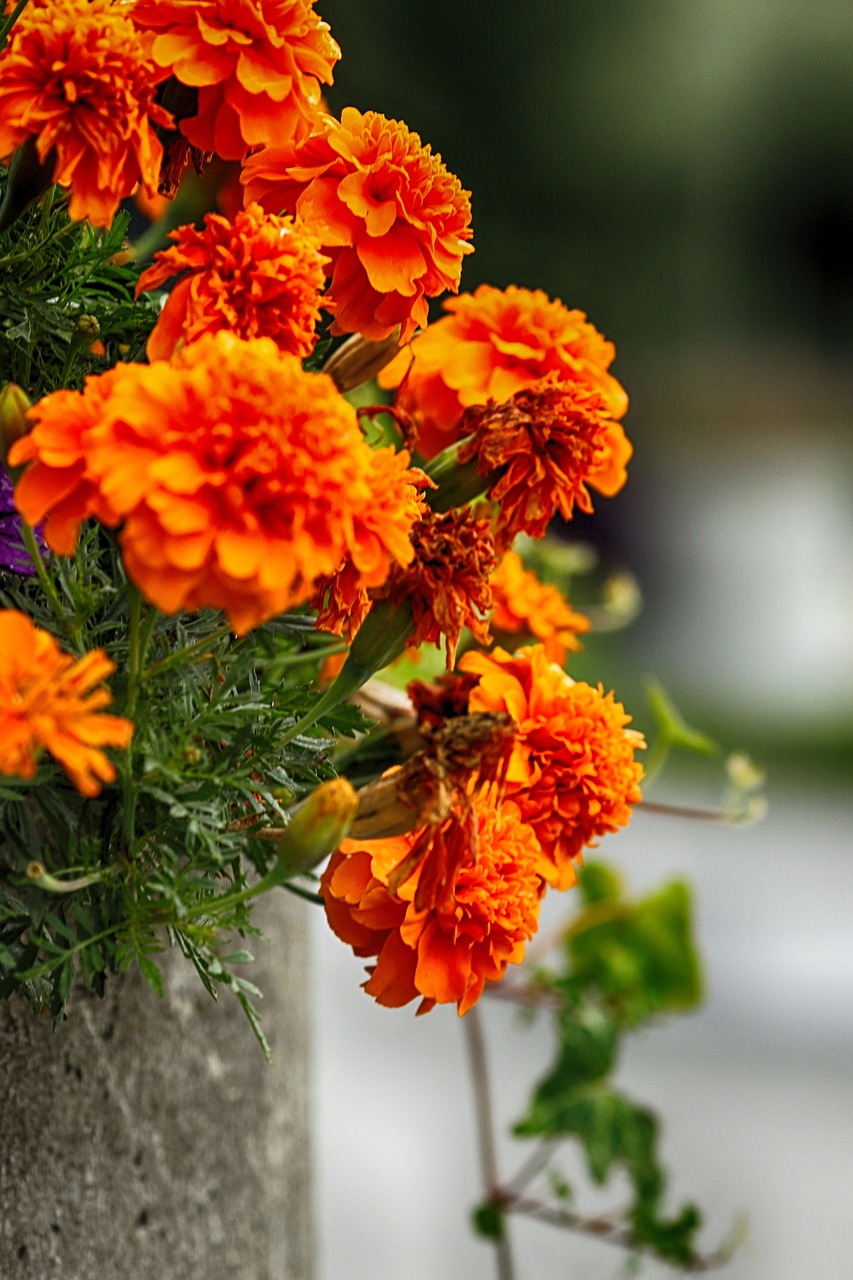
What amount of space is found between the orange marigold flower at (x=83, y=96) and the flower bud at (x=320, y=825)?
70 millimetres

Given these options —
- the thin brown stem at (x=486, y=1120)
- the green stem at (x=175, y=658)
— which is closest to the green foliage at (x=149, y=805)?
the green stem at (x=175, y=658)

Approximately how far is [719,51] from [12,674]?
1.54m

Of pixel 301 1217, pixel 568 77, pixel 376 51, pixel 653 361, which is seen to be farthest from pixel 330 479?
pixel 653 361

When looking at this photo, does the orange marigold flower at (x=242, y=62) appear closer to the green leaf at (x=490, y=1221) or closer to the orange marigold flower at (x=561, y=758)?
the orange marigold flower at (x=561, y=758)

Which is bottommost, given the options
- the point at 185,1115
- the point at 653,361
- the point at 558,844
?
the point at 653,361

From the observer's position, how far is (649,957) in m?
0.49

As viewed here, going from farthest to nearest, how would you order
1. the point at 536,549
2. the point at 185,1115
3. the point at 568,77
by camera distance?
the point at 568,77
the point at 536,549
the point at 185,1115

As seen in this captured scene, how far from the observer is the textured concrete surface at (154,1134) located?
0.19 meters

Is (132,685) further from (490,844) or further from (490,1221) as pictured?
(490,1221)

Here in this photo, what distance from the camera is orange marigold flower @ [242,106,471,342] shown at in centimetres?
15

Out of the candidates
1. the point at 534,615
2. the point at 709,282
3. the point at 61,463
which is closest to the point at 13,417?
the point at 61,463

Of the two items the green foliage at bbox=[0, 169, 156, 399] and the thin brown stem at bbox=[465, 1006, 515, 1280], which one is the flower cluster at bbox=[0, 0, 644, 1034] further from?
the thin brown stem at bbox=[465, 1006, 515, 1280]

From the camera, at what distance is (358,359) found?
18cm

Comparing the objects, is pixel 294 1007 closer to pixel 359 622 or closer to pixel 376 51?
pixel 359 622
